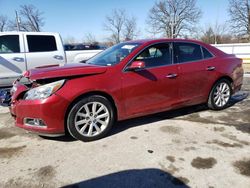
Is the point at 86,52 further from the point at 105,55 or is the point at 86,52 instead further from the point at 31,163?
the point at 31,163

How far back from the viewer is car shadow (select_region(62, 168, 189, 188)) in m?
2.66

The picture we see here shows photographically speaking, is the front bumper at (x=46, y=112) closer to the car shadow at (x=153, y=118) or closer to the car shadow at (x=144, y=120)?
the car shadow at (x=144, y=120)

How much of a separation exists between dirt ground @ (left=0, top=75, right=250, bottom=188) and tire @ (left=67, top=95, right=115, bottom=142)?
146 mm

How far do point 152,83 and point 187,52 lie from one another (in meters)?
1.11

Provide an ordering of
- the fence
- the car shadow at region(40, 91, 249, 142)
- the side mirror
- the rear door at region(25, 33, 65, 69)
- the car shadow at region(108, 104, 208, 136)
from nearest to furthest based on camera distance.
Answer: the side mirror, the car shadow at region(40, 91, 249, 142), the car shadow at region(108, 104, 208, 136), the rear door at region(25, 33, 65, 69), the fence

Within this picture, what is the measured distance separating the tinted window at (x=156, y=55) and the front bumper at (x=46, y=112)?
1.51m

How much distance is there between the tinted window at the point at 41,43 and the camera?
6707 mm

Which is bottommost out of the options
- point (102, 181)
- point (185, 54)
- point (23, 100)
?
point (102, 181)

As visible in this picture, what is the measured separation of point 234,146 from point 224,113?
1.64 m

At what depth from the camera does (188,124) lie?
4418 millimetres

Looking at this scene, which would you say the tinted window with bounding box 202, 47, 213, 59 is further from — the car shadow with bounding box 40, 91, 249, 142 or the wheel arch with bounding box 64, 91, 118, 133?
the wheel arch with bounding box 64, 91, 118, 133

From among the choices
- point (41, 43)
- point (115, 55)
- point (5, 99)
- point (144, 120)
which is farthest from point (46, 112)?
point (41, 43)

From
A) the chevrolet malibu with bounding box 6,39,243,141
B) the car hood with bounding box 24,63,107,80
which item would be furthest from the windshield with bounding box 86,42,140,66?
the car hood with bounding box 24,63,107,80

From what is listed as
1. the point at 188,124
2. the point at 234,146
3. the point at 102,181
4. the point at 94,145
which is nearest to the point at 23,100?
the point at 94,145
